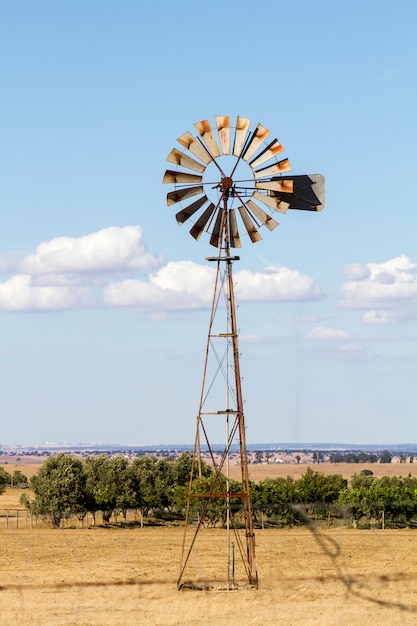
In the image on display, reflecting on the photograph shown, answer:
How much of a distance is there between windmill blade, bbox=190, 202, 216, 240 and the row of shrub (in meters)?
38.9

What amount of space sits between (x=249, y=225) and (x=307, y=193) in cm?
234

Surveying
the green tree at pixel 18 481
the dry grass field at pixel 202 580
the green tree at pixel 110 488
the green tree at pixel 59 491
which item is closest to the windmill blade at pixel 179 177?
the dry grass field at pixel 202 580

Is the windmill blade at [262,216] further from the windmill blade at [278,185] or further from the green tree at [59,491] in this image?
the green tree at [59,491]

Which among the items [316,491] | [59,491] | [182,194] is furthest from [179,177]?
[316,491]

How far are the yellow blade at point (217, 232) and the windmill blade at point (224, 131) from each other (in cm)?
232

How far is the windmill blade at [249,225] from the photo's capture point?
3194 cm

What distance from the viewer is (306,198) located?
31.1m

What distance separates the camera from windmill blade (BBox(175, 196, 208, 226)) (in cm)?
3183

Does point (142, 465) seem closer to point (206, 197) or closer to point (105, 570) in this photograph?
point (105, 570)

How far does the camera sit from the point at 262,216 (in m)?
31.7

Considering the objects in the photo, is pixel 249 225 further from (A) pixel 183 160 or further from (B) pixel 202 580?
(B) pixel 202 580

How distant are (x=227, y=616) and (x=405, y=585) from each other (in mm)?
7860

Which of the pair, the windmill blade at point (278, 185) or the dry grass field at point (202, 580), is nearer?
the dry grass field at point (202, 580)

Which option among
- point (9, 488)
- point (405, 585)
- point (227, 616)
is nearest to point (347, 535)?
point (405, 585)
